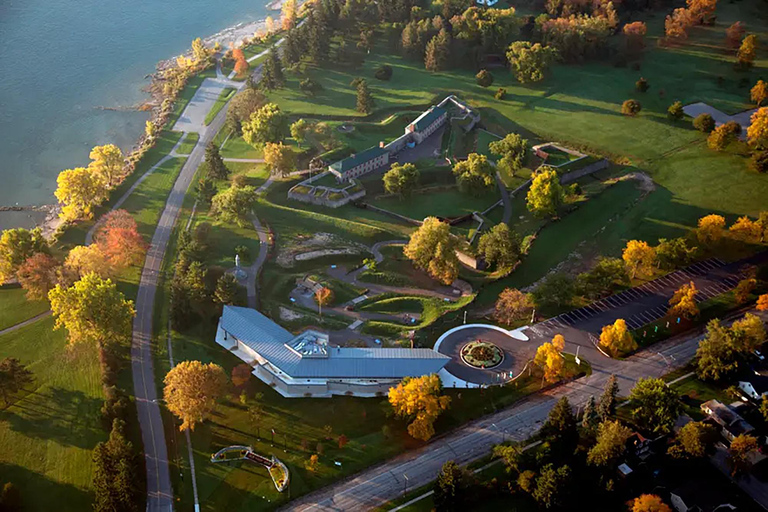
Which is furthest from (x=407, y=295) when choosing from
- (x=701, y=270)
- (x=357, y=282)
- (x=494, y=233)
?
(x=701, y=270)

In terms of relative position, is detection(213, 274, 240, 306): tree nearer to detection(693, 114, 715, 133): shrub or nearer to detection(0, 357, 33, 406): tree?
detection(0, 357, 33, 406): tree

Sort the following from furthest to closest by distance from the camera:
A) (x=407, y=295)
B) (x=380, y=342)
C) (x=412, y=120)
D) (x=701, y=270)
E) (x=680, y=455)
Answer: (x=412, y=120) → (x=701, y=270) → (x=407, y=295) → (x=380, y=342) → (x=680, y=455)

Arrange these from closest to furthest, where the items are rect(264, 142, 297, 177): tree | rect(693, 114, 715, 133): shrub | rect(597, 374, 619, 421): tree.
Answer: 1. rect(597, 374, 619, 421): tree
2. rect(264, 142, 297, 177): tree
3. rect(693, 114, 715, 133): shrub

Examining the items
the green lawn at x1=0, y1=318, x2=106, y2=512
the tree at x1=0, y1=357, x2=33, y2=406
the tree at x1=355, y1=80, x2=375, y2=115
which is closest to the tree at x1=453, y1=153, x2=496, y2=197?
the tree at x1=355, y1=80, x2=375, y2=115

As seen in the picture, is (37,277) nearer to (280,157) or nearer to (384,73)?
(280,157)

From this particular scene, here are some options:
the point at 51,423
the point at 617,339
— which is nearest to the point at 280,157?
the point at 51,423

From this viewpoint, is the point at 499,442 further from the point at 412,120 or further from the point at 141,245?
the point at 412,120
